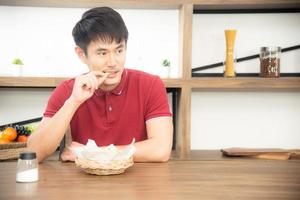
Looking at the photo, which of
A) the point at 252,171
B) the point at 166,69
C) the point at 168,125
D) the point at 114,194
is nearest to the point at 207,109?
the point at 166,69

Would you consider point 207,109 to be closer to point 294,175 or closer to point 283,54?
point 283,54

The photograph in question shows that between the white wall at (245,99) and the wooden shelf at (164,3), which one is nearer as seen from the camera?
A: the wooden shelf at (164,3)

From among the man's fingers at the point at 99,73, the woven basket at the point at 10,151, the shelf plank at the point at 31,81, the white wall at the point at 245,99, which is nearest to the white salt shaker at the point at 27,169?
the man's fingers at the point at 99,73

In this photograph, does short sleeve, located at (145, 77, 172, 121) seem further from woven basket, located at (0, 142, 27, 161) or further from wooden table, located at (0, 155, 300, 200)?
woven basket, located at (0, 142, 27, 161)

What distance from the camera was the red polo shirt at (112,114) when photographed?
211cm

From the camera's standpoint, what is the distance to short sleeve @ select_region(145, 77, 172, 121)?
203cm

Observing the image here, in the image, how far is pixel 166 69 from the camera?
2807 mm

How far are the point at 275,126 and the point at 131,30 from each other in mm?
1254

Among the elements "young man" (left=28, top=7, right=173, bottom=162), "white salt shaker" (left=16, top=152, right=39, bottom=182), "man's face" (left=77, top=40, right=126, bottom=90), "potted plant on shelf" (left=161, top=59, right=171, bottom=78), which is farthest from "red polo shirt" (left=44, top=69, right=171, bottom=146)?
"white salt shaker" (left=16, top=152, right=39, bottom=182)

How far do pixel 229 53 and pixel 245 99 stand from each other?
417 mm

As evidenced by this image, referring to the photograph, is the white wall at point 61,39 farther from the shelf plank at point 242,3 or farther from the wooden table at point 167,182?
the wooden table at point 167,182

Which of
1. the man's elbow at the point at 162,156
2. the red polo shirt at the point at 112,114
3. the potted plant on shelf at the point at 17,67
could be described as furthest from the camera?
the potted plant on shelf at the point at 17,67

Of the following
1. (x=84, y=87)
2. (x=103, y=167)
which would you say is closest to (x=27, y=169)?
Result: (x=103, y=167)

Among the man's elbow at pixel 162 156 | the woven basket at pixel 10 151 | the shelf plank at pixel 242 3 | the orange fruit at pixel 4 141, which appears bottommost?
the woven basket at pixel 10 151
